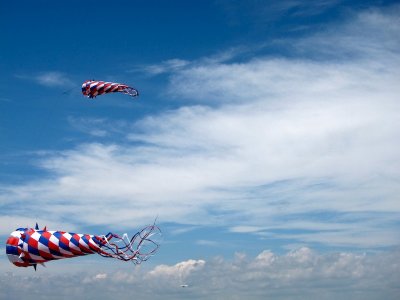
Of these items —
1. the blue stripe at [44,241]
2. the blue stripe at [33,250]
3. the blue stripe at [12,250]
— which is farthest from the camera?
the blue stripe at [12,250]

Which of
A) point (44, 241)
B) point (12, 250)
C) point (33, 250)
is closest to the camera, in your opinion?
point (44, 241)

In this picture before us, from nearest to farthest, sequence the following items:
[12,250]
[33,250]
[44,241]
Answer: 1. [44,241]
2. [33,250]
3. [12,250]

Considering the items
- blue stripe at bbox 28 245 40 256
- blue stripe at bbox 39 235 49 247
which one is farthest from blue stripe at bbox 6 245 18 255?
blue stripe at bbox 39 235 49 247

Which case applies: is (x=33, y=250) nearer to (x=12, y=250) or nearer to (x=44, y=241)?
(x=44, y=241)

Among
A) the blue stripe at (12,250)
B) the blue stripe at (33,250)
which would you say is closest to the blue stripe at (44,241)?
the blue stripe at (33,250)

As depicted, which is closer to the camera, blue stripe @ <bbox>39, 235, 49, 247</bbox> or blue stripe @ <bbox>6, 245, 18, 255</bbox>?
blue stripe @ <bbox>39, 235, 49, 247</bbox>

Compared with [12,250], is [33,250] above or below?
below

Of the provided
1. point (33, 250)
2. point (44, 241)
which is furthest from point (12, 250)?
point (44, 241)

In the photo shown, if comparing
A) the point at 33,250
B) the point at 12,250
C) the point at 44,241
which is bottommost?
the point at 33,250

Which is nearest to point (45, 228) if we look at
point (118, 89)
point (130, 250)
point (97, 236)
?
point (97, 236)

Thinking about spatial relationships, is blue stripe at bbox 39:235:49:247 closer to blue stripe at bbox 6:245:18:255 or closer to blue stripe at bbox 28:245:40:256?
blue stripe at bbox 28:245:40:256

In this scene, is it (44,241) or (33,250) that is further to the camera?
(33,250)

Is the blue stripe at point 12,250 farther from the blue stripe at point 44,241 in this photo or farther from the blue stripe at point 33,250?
the blue stripe at point 44,241

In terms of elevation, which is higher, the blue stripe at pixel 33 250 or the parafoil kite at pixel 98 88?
the parafoil kite at pixel 98 88
